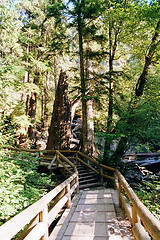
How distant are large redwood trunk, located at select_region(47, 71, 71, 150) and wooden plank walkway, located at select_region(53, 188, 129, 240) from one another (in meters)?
7.20

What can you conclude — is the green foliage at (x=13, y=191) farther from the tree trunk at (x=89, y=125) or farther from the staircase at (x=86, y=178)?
the tree trunk at (x=89, y=125)

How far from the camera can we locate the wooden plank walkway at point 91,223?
273 cm

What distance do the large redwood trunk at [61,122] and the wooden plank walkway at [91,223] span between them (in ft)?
23.6

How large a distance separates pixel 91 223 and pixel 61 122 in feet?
30.0

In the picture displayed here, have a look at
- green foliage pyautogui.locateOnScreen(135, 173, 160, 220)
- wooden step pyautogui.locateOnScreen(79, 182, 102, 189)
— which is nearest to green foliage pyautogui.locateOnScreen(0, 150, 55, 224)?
wooden step pyautogui.locateOnScreen(79, 182, 102, 189)

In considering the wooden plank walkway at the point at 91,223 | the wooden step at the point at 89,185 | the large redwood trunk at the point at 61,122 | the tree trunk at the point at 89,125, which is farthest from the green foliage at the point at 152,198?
the large redwood trunk at the point at 61,122

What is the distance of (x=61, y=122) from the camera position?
11969 millimetres

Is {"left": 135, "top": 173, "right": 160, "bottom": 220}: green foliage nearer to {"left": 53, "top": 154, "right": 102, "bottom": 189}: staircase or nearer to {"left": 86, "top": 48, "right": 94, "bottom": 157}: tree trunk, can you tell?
{"left": 53, "top": 154, "right": 102, "bottom": 189}: staircase

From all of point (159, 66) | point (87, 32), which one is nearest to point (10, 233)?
point (159, 66)

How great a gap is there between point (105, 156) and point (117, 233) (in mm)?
6569

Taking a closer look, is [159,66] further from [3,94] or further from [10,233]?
[10,233]

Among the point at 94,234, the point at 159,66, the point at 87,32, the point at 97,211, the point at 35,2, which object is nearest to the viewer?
the point at 94,234

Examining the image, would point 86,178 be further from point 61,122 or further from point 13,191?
point 13,191

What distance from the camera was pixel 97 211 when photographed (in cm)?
393
